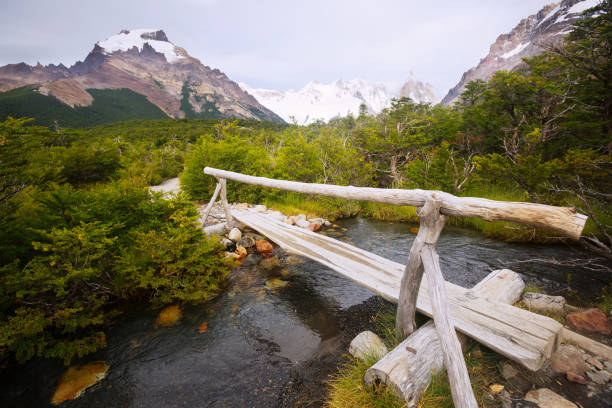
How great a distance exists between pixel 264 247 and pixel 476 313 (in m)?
4.47

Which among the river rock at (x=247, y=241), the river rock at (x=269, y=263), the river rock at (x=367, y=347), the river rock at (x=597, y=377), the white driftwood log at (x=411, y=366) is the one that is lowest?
the river rock at (x=269, y=263)

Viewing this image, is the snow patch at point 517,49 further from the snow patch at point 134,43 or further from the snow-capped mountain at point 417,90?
the snow patch at point 134,43

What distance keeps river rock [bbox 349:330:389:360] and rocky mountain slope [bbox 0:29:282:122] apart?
96.2 metres

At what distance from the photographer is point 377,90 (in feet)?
636

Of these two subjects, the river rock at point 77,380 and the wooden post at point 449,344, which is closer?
the wooden post at point 449,344

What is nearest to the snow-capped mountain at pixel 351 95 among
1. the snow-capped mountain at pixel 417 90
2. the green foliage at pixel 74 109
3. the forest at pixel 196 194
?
the snow-capped mountain at pixel 417 90

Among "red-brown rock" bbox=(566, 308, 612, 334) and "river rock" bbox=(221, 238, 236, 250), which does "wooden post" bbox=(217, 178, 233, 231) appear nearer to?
"river rock" bbox=(221, 238, 236, 250)

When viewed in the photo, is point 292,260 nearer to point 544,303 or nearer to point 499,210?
point 544,303

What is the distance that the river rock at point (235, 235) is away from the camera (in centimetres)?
605

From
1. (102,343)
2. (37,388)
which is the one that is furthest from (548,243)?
(37,388)

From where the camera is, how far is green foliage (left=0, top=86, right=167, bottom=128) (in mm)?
49156

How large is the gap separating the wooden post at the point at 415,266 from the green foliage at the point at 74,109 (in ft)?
158

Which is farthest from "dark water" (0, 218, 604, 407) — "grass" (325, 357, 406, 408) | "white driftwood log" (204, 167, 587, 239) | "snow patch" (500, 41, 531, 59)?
"snow patch" (500, 41, 531, 59)

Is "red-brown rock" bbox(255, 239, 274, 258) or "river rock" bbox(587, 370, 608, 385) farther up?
"river rock" bbox(587, 370, 608, 385)
